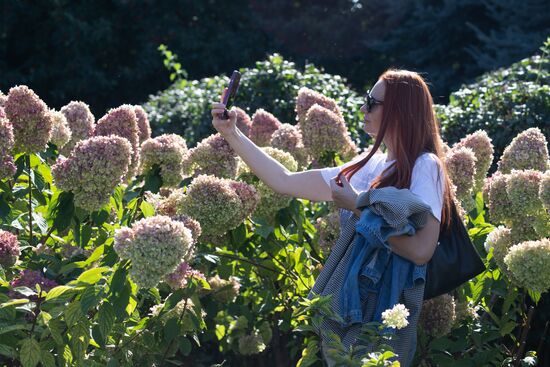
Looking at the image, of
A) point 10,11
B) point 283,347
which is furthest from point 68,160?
point 10,11

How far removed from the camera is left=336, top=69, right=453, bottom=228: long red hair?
3119mm

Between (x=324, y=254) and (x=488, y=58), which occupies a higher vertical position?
(x=488, y=58)

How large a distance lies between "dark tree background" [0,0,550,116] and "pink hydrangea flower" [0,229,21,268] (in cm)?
994

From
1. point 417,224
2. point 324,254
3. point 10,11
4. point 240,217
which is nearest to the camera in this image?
point 417,224

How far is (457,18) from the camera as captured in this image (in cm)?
1355

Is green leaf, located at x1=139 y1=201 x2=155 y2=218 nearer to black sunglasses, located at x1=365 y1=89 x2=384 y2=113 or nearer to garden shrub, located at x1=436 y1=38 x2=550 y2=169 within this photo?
black sunglasses, located at x1=365 y1=89 x2=384 y2=113

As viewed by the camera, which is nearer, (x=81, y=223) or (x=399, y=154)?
(x=399, y=154)

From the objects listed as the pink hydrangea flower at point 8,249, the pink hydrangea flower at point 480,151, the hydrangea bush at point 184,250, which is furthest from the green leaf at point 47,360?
the pink hydrangea flower at point 480,151

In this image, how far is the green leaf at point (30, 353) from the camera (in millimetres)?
2977

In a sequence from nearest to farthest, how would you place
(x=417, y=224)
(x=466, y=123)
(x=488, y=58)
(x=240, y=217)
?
(x=417, y=224), (x=240, y=217), (x=466, y=123), (x=488, y=58)

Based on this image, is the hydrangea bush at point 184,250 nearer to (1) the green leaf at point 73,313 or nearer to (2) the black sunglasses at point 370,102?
(1) the green leaf at point 73,313

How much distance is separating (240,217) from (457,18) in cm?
1076

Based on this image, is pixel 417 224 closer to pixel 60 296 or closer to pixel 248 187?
pixel 248 187

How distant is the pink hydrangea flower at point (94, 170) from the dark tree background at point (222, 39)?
975cm
